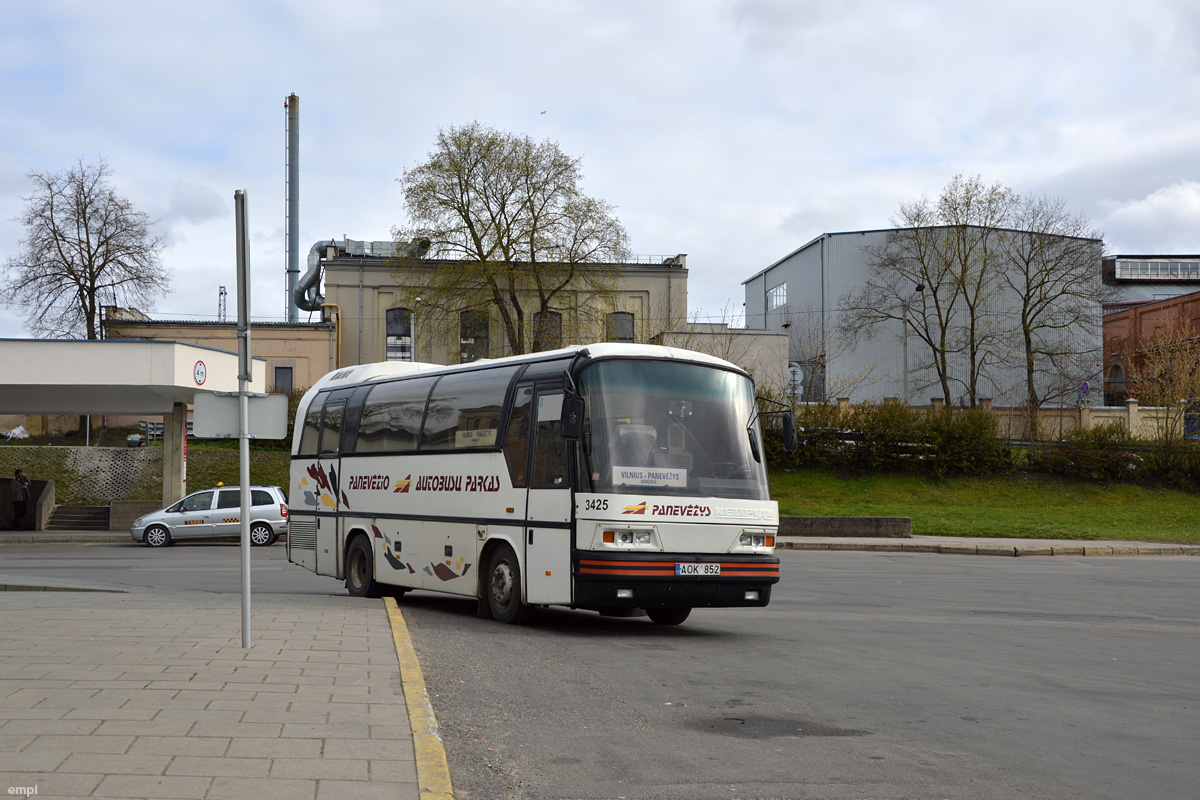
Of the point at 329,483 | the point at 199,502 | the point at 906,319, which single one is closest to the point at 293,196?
the point at 906,319

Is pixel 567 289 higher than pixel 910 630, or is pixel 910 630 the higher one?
pixel 567 289

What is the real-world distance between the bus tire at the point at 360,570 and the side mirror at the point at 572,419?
533cm

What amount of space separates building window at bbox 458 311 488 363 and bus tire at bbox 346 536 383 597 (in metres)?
32.9

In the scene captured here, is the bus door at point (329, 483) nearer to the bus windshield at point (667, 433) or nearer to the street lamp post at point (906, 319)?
the bus windshield at point (667, 433)

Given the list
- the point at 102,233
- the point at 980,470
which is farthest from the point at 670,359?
the point at 102,233

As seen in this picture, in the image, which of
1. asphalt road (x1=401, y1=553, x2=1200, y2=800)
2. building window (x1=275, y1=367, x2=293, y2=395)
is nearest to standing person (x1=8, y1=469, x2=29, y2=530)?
building window (x1=275, y1=367, x2=293, y2=395)

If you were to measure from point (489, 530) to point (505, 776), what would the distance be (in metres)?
6.92

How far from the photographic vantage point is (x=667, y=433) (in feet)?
37.6

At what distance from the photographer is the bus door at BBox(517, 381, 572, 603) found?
11180 millimetres

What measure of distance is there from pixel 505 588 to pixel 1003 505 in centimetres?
2901

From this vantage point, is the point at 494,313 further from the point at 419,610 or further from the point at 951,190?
the point at 419,610

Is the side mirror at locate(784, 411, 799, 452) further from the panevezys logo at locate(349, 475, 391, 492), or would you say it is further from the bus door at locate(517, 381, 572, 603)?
the panevezys logo at locate(349, 475, 391, 492)

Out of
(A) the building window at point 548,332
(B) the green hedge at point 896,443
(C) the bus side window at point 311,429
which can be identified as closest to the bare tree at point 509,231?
(A) the building window at point 548,332

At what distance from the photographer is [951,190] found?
5188 cm
